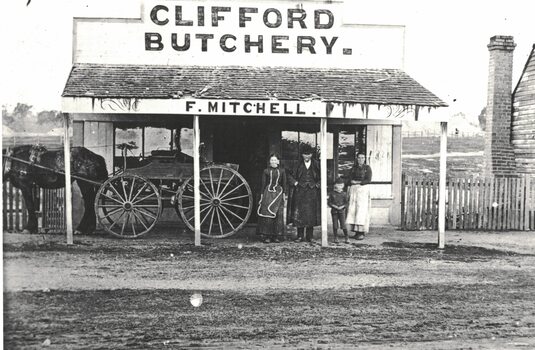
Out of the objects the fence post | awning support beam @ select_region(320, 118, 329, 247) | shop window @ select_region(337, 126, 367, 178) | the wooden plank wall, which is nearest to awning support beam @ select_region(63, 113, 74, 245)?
awning support beam @ select_region(320, 118, 329, 247)

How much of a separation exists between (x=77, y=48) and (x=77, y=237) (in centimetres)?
430

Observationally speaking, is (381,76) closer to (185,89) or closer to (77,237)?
(185,89)

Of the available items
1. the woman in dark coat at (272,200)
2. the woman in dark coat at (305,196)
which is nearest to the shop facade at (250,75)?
the woman in dark coat at (305,196)

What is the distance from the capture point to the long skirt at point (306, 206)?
12148 millimetres

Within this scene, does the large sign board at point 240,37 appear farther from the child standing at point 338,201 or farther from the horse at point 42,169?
the child standing at point 338,201

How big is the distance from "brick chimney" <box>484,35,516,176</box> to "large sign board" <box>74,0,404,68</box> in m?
5.20

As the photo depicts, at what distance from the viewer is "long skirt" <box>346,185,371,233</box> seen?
1256 centimetres

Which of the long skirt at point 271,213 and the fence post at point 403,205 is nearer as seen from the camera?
the long skirt at point 271,213

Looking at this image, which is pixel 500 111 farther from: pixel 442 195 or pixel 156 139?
pixel 156 139

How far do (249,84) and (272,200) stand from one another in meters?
2.48

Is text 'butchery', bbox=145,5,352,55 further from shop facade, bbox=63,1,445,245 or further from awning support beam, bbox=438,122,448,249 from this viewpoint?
awning support beam, bbox=438,122,448,249

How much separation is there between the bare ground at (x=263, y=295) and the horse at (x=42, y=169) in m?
1.05

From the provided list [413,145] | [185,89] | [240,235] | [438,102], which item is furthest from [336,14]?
[413,145]

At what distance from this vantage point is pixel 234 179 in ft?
42.1
